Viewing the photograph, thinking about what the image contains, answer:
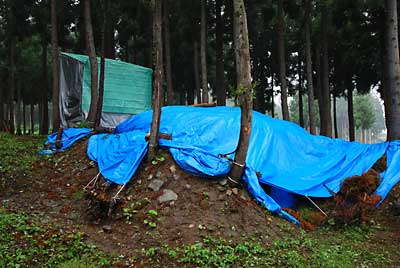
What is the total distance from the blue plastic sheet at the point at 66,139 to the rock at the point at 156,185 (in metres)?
3.81

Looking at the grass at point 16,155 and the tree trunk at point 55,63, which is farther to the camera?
the tree trunk at point 55,63

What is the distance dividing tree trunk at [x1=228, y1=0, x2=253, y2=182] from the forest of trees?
2 centimetres

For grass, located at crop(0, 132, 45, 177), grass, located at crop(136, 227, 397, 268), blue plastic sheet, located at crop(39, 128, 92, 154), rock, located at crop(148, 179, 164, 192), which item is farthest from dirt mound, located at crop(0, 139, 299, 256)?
blue plastic sheet, located at crop(39, 128, 92, 154)

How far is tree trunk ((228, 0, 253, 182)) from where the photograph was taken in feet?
19.1

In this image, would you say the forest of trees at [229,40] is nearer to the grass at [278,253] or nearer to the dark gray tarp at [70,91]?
the dark gray tarp at [70,91]

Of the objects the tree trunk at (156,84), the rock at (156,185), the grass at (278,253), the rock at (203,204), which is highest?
the tree trunk at (156,84)

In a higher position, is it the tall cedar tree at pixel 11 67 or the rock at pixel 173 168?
the tall cedar tree at pixel 11 67

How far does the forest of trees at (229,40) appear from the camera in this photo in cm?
938

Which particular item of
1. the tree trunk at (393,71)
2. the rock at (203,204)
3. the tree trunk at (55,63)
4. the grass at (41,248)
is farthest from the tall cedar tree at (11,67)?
the tree trunk at (393,71)

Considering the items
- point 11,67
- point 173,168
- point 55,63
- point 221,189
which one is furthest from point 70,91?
point 221,189

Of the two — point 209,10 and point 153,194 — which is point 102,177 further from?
point 209,10

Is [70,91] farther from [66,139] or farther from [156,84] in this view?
[156,84]

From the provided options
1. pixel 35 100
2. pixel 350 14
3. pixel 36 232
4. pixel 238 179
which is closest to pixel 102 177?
pixel 36 232

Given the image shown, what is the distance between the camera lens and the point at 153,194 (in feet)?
18.6
